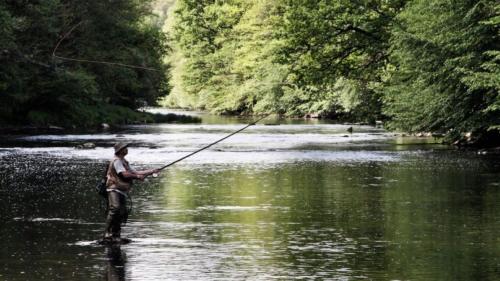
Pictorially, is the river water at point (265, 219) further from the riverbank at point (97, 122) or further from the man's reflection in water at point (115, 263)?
the riverbank at point (97, 122)

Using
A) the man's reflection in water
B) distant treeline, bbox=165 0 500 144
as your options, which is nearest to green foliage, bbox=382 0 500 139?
distant treeline, bbox=165 0 500 144

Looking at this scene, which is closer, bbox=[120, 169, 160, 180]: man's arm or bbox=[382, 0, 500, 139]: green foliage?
bbox=[120, 169, 160, 180]: man's arm

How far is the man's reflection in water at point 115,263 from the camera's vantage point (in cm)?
1214

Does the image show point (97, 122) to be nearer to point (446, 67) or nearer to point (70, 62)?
point (70, 62)

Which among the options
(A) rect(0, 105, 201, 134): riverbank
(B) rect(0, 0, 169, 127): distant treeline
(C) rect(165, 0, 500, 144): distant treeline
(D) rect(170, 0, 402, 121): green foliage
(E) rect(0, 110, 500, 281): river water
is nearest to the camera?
(E) rect(0, 110, 500, 281): river water

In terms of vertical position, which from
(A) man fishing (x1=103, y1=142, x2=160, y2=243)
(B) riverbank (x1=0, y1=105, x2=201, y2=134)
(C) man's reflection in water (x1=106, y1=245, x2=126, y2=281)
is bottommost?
(C) man's reflection in water (x1=106, y1=245, x2=126, y2=281)

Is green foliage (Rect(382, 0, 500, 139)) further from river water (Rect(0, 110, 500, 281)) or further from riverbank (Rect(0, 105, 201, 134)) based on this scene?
riverbank (Rect(0, 105, 201, 134))

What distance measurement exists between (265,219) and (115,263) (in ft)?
17.6

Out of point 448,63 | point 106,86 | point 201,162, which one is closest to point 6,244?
point 201,162

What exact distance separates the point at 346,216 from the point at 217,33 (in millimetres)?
89020

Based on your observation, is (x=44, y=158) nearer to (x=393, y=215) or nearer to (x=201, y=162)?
(x=201, y=162)

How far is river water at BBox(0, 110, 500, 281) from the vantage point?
12.8 meters

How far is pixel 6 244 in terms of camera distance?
14984mm

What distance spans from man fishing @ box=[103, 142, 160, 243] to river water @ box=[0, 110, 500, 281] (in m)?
0.36
